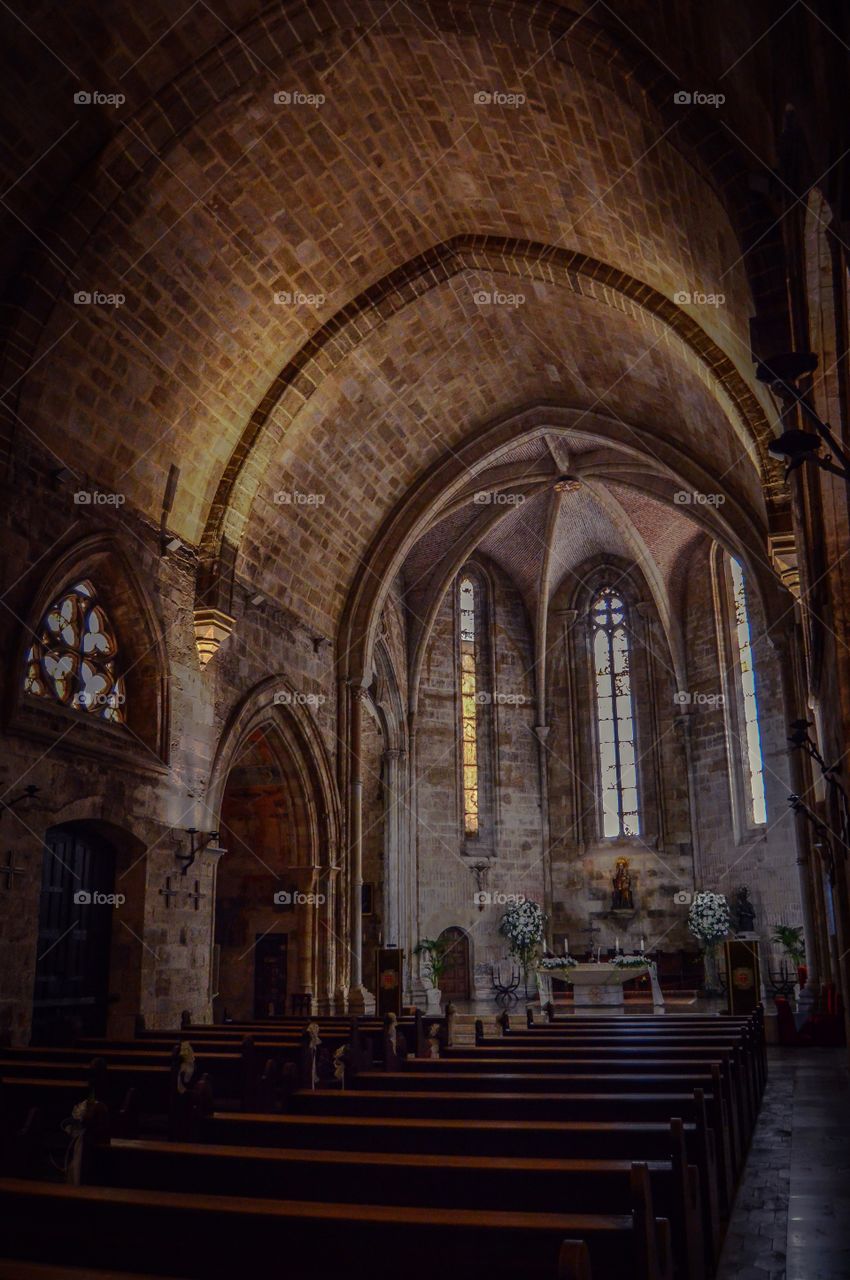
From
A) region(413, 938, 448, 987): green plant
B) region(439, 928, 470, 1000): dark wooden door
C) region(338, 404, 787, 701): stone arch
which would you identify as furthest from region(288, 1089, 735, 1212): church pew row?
region(439, 928, 470, 1000): dark wooden door

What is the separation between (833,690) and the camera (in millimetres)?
8492

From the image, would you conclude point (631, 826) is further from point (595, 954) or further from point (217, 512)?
point (217, 512)

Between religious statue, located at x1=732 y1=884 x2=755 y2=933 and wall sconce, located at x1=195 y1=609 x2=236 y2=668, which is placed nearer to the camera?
wall sconce, located at x1=195 y1=609 x2=236 y2=668

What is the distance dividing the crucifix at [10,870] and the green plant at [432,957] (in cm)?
1350

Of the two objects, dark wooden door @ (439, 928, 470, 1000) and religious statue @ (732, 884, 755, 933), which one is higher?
religious statue @ (732, 884, 755, 933)

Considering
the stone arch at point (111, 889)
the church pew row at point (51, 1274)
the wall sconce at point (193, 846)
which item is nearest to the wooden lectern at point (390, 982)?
the wall sconce at point (193, 846)

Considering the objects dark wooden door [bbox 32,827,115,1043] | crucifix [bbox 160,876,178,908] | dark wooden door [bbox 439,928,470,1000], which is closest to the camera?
dark wooden door [bbox 32,827,115,1043]

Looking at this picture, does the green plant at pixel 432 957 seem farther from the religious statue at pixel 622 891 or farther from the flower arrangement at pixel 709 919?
→ the flower arrangement at pixel 709 919

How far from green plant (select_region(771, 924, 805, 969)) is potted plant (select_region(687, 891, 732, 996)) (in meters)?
1.09

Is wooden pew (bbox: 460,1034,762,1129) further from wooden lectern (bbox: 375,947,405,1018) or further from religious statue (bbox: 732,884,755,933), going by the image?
religious statue (bbox: 732,884,755,933)

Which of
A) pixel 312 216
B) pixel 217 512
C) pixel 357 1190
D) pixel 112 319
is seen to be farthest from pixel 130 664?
pixel 357 1190

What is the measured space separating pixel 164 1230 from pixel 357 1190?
79 centimetres

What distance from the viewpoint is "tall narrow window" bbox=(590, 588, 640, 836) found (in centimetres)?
2692

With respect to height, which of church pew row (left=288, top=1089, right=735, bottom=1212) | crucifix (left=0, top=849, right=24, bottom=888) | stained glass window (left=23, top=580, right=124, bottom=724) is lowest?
church pew row (left=288, top=1089, right=735, bottom=1212)
